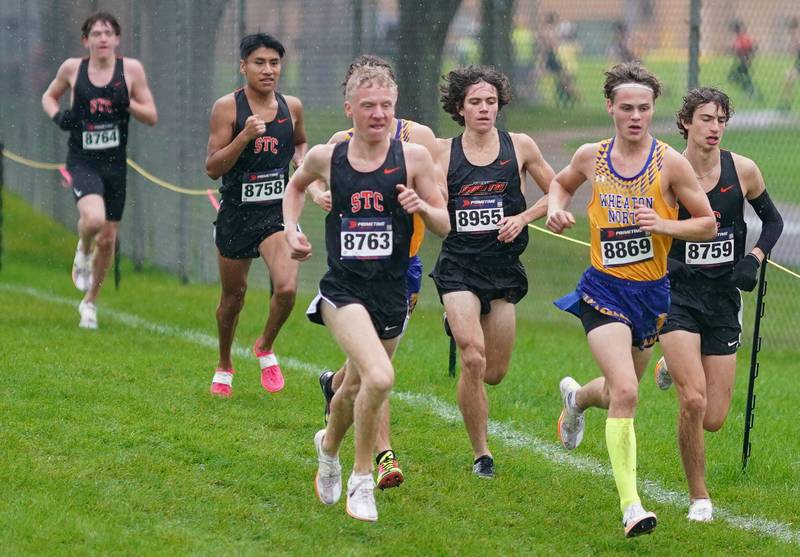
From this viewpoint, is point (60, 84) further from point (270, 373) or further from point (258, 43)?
point (270, 373)

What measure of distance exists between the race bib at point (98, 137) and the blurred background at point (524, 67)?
2952 mm

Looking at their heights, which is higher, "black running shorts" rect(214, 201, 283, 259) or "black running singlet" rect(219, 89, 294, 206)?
"black running singlet" rect(219, 89, 294, 206)

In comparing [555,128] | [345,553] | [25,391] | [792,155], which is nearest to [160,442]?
[25,391]

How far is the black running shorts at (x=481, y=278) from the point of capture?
7406 millimetres

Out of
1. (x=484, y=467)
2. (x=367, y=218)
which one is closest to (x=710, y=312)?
(x=484, y=467)

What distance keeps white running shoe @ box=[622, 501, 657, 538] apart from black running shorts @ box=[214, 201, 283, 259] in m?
3.69

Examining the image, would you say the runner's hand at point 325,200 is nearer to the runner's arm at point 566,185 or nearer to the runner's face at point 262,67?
the runner's arm at point 566,185

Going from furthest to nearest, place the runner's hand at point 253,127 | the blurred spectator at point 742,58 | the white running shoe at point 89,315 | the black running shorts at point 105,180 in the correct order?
the blurred spectator at point 742,58 → the white running shoe at point 89,315 → the black running shorts at point 105,180 → the runner's hand at point 253,127

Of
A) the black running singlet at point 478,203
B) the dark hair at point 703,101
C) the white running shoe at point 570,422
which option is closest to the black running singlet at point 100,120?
the black running singlet at point 478,203

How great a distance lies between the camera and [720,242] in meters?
7.03

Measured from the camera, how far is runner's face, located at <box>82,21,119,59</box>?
10875 millimetres

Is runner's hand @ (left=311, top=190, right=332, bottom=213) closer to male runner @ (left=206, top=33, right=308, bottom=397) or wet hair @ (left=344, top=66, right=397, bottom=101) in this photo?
wet hair @ (left=344, top=66, right=397, bottom=101)

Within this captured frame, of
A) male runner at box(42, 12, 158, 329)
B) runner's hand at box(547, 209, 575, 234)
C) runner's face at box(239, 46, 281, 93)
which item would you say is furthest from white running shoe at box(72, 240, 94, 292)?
runner's hand at box(547, 209, 575, 234)

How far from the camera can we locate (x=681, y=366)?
663cm
